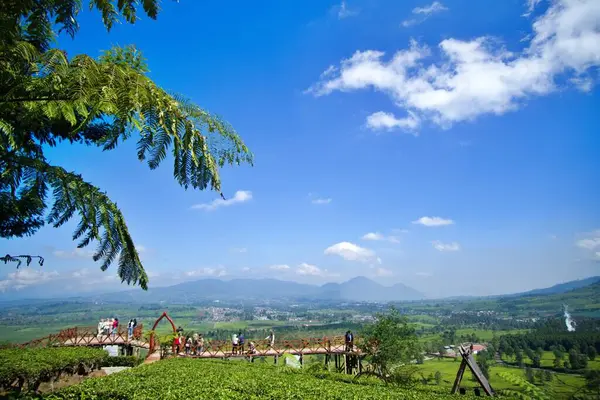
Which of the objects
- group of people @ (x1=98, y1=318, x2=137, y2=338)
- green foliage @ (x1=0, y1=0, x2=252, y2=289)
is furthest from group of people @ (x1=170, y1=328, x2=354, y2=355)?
green foliage @ (x1=0, y1=0, x2=252, y2=289)

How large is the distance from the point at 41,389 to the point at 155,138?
59.4 feet

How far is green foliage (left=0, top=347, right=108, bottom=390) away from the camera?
1356 cm

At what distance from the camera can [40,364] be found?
48.2 feet

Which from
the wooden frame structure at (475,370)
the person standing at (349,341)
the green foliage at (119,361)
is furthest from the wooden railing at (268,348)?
the wooden frame structure at (475,370)

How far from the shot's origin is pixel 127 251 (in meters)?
3.84

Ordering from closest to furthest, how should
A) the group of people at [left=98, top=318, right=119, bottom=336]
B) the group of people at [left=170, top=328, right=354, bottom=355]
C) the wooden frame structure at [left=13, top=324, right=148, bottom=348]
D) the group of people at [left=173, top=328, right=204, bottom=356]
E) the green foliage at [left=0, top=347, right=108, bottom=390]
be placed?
the green foliage at [left=0, top=347, right=108, bottom=390] → the group of people at [left=173, top=328, right=204, bottom=356] → the group of people at [left=170, top=328, right=354, bottom=355] → the wooden frame structure at [left=13, top=324, right=148, bottom=348] → the group of people at [left=98, top=318, right=119, bottom=336]

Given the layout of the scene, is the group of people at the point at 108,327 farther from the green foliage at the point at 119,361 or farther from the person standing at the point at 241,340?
the person standing at the point at 241,340

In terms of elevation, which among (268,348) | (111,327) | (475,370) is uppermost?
(475,370)

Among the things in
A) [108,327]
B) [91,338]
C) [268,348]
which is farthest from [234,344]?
[108,327]

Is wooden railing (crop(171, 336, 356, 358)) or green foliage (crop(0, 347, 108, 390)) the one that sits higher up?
green foliage (crop(0, 347, 108, 390))

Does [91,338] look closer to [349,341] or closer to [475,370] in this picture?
[349,341]

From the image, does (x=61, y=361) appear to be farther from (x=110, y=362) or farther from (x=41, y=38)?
(x=41, y=38)

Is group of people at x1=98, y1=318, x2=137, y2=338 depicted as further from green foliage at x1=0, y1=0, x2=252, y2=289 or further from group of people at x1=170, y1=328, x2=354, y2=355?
green foliage at x1=0, y1=0, x2=252, y2=289

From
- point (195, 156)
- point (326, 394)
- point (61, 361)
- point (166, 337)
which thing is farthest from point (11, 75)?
point (166, 337)
